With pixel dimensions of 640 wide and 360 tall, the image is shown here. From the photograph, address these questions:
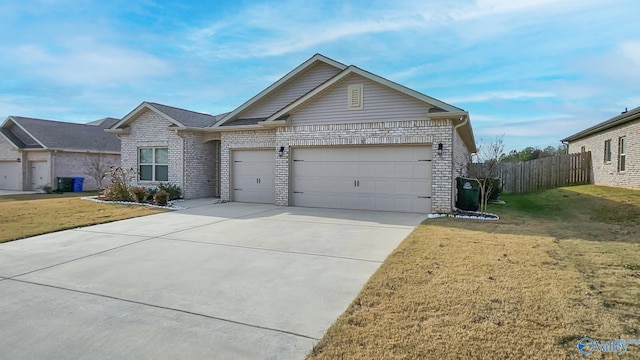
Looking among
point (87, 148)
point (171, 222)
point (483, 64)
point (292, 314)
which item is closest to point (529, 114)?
point (483, 64)

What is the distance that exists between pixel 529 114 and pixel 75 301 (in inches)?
1060

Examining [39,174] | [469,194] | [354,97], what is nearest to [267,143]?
[354,97]

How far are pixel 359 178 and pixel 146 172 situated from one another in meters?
11.0

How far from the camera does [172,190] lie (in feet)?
51.1

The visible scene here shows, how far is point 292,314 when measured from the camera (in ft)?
13.0

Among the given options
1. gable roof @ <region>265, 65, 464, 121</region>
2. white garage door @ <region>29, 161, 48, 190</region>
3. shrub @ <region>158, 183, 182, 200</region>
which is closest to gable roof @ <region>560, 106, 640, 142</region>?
gable roof @ <region>265, 65, 464, 121</region>

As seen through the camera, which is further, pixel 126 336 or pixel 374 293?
pixel 374 293

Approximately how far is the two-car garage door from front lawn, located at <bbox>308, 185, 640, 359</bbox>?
3.95 meters

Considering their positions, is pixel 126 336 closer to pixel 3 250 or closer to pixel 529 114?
pixel 3 250

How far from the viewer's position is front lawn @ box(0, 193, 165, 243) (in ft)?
28.8

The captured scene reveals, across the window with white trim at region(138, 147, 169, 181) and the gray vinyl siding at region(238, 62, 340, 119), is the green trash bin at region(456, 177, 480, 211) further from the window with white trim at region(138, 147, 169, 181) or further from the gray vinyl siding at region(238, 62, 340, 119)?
the window with white trim at region(138, 147, 169, 181)

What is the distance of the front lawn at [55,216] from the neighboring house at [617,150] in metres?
18.9

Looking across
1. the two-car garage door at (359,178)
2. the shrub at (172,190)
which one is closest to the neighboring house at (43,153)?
the shrub at (172,190)

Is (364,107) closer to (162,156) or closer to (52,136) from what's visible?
(162,156)
